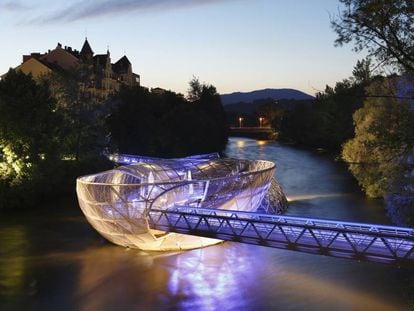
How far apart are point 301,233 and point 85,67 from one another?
1375 inches

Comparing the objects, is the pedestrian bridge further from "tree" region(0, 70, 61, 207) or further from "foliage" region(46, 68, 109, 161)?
"foliage" region(46, 68, 109, 161)

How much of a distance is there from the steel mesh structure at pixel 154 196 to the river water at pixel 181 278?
30.8 inches

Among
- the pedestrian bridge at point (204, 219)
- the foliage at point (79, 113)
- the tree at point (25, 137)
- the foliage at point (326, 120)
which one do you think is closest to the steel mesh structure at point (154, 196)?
the pedestrian bridge at point (204, 219)

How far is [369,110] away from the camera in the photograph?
123ft

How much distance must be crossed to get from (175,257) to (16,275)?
622 cm

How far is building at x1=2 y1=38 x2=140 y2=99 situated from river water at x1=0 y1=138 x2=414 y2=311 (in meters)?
23.4

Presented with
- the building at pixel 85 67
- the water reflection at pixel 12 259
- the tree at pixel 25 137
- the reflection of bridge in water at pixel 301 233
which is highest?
the building at pixel 85 67

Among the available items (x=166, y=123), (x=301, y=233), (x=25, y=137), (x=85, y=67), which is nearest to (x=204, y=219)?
(x=301, y=233)

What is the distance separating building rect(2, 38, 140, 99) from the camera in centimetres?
4671

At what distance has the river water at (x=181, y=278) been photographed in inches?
622

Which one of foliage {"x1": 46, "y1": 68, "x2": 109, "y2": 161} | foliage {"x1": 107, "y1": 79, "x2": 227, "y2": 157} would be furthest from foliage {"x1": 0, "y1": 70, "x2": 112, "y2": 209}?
foliage {"x1": 107, "y1": 79, "x2": 227, "y2": 157}

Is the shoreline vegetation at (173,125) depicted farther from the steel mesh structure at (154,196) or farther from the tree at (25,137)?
the steel mesh structure at (154,196)

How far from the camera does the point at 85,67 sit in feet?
150

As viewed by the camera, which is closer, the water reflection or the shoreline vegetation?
the shoreline vegetation
